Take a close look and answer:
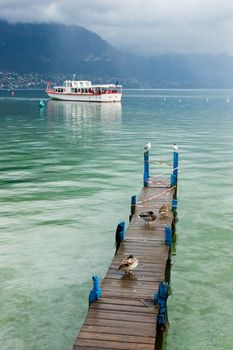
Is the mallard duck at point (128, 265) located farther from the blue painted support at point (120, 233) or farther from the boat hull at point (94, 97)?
the boat hull at point (94, 97)

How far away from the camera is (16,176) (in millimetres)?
38250

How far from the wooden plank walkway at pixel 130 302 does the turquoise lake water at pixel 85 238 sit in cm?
178

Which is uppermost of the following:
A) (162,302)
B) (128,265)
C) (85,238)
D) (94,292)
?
(128,265)

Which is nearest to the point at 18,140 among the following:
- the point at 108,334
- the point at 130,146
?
the point at 130,146

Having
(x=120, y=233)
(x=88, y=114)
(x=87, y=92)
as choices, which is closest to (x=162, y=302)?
(x=120, y=233)

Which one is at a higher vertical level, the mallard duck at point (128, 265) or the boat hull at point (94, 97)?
the boat hull at point (94, 97)

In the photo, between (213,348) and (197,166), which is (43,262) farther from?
(197,166)

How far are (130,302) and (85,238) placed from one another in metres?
10.2

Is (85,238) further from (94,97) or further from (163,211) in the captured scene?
(94,97)

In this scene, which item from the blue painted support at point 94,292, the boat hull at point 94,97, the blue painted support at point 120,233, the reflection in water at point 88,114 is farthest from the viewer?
the boat hull at point 94,97

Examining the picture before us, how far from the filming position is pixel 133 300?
14.5m

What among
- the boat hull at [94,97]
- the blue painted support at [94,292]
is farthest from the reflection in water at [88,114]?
the blue painted support at [94,292]

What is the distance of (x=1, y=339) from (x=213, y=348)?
728 centimetres

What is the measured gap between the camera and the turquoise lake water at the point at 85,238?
16109mm
